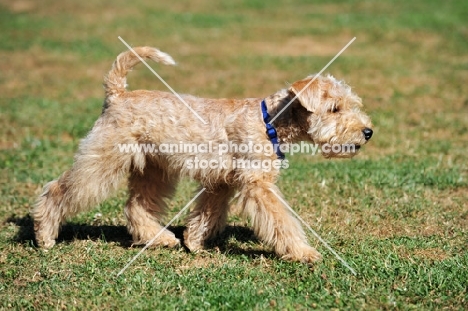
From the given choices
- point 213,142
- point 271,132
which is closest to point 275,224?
point 271,132

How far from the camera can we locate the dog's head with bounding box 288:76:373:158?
5.89 m

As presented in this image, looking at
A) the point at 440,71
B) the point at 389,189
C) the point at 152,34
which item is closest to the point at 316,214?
the point at 389,189

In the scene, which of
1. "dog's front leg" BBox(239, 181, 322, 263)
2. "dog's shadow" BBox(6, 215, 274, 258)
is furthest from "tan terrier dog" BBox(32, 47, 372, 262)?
"dog's shadow" BBox(6, 215, 274, 258)

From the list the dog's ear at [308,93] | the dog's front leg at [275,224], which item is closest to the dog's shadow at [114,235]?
the dog's front leg at [275,224]

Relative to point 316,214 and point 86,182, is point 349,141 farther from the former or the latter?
point 86,182

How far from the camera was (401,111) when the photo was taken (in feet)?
37.6

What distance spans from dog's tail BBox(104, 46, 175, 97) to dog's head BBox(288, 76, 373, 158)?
1.37 m

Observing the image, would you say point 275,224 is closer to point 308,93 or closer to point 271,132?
point 271,132

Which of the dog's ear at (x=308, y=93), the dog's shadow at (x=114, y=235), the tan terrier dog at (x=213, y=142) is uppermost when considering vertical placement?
the dog's ear at (x=308, y=93)

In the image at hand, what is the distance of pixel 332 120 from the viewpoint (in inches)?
234

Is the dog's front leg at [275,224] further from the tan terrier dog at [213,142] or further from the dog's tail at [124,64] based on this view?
the dog's tail at [124,64]

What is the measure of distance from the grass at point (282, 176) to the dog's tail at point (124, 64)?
1.55m

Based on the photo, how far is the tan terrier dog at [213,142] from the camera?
5773 millimetres

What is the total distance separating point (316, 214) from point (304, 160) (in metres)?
2.24
